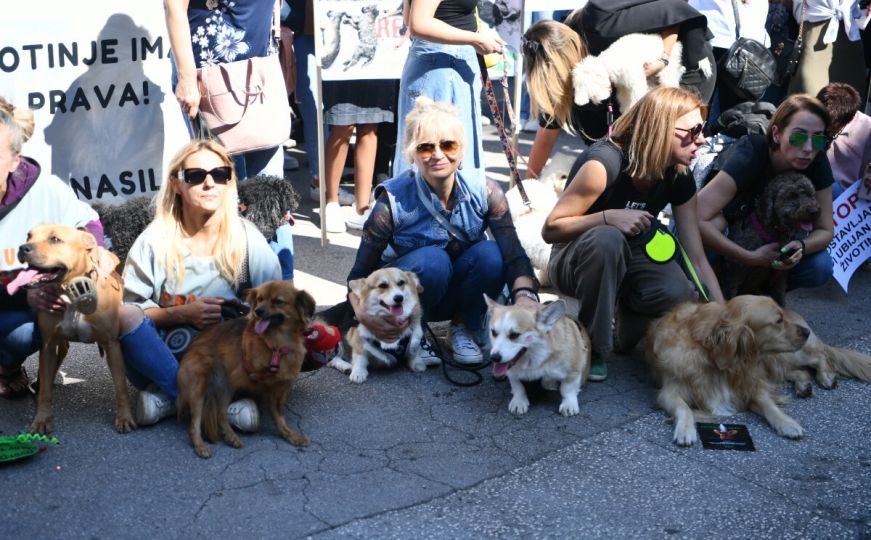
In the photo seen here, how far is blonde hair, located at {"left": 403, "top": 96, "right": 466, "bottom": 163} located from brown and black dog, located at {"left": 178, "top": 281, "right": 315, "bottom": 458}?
104cm

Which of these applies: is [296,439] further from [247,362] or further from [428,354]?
[428,354]

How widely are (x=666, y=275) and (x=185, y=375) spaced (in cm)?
232

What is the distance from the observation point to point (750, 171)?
16.6 ft

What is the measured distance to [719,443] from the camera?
3.96m

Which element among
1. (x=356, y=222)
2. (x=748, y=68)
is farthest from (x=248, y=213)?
(x=748, y=68)

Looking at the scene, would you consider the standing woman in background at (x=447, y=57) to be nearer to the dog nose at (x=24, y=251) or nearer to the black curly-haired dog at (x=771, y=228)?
the black curly-haired dog at (x=771, y=228)

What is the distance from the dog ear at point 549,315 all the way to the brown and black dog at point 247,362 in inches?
37.9

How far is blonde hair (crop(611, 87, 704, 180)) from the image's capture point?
14.5 ft

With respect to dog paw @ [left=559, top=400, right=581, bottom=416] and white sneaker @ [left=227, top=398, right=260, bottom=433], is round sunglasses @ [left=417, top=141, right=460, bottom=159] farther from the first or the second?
white sneaker @ [left=227, top=398, right=260, bottom=433]

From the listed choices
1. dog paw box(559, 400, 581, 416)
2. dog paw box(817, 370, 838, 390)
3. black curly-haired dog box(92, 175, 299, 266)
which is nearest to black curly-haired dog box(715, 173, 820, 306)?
dog paw box(817, 370, 838, 390)

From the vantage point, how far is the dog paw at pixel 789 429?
159 inches

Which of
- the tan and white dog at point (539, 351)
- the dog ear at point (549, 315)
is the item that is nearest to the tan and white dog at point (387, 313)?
the tan and white dog at point (539, 351)

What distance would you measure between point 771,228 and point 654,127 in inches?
43.1

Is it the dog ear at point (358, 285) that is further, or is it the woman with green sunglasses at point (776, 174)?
the woman with green sunglasses at point (776, 174)
